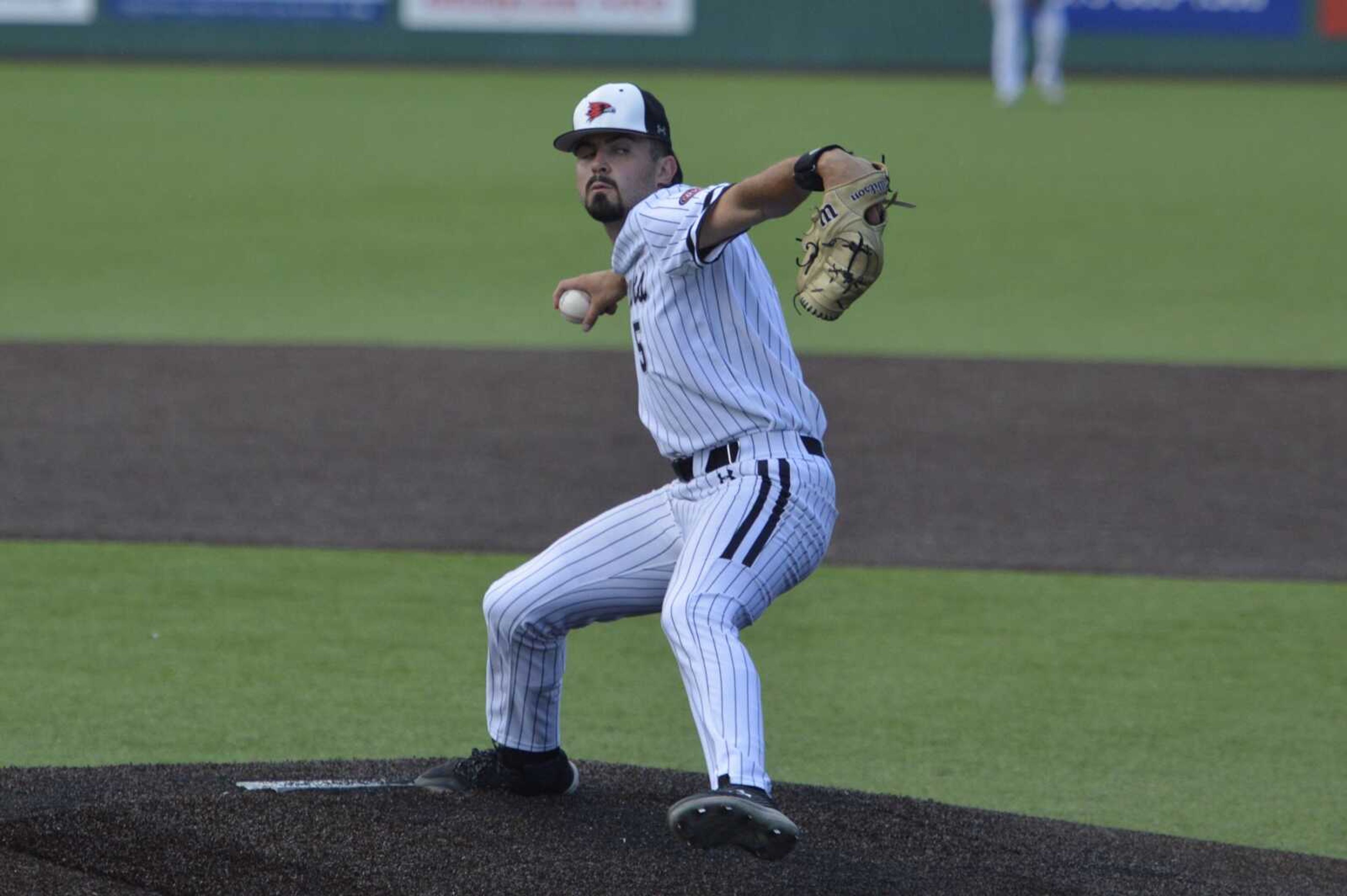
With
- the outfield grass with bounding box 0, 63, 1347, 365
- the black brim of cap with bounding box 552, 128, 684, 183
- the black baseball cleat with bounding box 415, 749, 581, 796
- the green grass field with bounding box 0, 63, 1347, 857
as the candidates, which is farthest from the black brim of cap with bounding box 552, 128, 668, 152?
the outfield grass with bounding box 0, 63, 1347, 365

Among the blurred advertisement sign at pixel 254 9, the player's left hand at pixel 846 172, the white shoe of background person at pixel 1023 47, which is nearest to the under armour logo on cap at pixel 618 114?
the player's left hand at pixel 846 172

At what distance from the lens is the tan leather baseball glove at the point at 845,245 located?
14.2ft

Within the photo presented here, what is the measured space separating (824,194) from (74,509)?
17.3ft

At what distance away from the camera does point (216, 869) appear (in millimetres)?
4598

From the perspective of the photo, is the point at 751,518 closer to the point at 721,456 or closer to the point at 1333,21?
the point at 721,456

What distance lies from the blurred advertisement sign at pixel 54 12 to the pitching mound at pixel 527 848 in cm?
2495

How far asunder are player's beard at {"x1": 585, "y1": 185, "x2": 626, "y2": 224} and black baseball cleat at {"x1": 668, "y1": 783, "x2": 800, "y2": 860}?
4.92 ft

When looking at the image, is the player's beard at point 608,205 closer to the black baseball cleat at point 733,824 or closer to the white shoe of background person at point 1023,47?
the black baseball cleat at point 733,824

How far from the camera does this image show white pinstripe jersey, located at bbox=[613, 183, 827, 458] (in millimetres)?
4824

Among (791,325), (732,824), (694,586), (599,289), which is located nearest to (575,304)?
(599,289)

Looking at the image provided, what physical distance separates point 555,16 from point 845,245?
82.7 ft

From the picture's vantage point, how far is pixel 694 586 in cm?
461

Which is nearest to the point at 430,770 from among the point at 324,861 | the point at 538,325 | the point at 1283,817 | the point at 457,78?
the point at 324,861

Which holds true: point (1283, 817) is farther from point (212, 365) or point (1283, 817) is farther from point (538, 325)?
point (538, 325)
